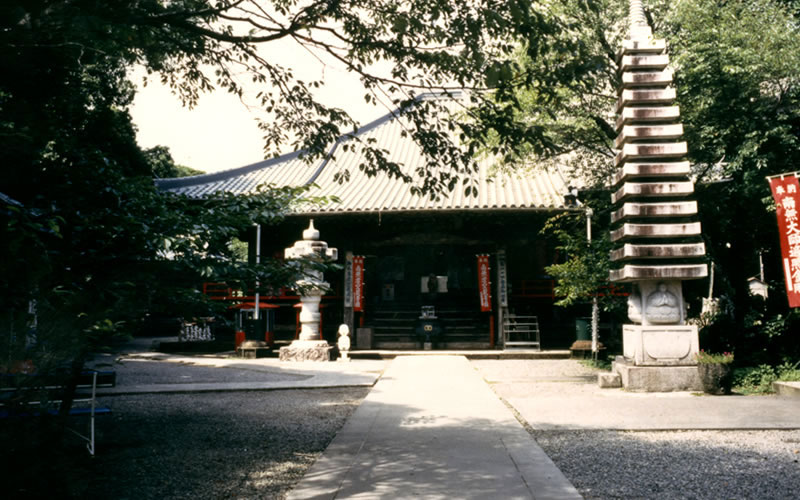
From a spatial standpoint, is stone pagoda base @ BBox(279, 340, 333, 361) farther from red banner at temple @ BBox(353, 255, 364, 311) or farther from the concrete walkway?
the concrete walkway

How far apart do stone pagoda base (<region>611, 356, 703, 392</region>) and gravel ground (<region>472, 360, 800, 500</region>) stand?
212 cm

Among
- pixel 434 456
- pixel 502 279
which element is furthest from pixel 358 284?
pixel 434 456

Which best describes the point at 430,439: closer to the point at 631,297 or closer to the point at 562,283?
the point at 631,297

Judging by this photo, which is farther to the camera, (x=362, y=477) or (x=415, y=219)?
(x=415, y=219)

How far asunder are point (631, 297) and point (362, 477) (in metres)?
5.51

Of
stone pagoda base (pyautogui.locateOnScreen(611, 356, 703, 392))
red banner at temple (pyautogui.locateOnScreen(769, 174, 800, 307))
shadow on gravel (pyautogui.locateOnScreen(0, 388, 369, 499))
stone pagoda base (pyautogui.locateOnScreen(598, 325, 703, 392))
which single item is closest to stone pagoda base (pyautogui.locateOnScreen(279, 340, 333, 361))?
shadow on gravel (pyautogui.locateOnScreen(0, 388, 369, 499))

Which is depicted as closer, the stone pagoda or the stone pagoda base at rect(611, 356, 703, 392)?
the stone pagoda base at rect(611, 356, 703, 392)

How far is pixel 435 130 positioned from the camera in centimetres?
525

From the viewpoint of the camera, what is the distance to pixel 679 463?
13.5 feet

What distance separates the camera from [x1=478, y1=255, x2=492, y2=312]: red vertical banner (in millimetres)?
14062

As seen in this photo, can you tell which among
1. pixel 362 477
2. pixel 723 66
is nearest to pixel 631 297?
pixel 723 66

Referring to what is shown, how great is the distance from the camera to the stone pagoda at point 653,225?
7355 mm

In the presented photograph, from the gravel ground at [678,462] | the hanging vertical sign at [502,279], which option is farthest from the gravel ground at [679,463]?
the hanging vertical sign at [502,279]

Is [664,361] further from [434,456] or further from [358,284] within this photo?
[358,284]
